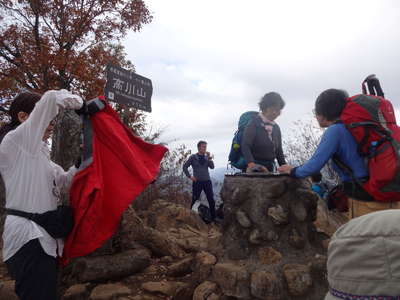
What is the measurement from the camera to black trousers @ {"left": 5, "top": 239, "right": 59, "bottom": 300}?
6.28 ft

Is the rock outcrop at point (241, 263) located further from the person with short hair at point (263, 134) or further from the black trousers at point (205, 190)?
the black trousers at point (205, 190)

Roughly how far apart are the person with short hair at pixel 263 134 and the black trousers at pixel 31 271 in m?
2.17

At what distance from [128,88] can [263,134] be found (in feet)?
5.99

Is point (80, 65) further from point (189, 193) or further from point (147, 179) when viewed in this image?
point (147, 179)

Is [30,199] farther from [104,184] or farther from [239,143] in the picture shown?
[239,143]

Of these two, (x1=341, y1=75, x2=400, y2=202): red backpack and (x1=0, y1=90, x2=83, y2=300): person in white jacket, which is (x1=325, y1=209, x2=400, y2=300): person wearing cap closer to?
(x1=341, y1=75, x2=400, y2=202): red backpack

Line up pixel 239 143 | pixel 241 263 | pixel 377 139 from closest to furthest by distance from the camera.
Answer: pixel 377 139 < pixel 241 263 < pixel 239 143

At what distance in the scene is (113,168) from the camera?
2543 mm

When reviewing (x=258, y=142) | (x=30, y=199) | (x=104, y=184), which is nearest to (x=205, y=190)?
(x=258, y=142)

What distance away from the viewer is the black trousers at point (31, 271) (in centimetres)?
191

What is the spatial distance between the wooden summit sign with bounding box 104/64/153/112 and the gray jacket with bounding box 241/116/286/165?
1623 mm

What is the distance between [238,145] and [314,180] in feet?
3.54

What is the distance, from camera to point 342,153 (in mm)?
2438

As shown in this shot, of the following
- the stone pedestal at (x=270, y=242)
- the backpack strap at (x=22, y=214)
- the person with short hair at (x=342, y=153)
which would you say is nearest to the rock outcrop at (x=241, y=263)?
the stone pedestal at (x=270, y=242)
